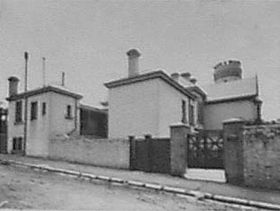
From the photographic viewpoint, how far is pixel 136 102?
12797 mm

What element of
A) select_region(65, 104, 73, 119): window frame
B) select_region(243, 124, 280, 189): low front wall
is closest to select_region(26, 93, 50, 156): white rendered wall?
select_region(65, 104, 73, 119): window frame

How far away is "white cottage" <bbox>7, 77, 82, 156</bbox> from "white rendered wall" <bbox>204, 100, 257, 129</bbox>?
7.09 m

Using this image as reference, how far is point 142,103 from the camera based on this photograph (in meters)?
12.6

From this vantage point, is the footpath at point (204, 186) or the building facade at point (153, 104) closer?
the footpath at point (204, 186)

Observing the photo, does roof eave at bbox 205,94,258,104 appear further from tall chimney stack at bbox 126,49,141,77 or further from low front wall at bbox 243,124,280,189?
low front wall at bbox 243,124,280,189

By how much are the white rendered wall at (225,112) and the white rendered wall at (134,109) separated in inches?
222

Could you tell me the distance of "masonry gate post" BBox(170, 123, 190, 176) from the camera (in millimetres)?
8555

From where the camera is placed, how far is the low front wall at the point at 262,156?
6.94m

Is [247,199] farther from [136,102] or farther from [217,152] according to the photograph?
[136,102]

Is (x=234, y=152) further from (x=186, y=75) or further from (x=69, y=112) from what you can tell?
(x=186, y=75)

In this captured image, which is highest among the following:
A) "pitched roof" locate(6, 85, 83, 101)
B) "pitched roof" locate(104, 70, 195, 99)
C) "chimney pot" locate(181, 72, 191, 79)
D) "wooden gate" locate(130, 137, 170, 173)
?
"chimney pot" locate(181, 72, 191, 79)

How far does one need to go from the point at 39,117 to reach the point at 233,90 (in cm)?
1032

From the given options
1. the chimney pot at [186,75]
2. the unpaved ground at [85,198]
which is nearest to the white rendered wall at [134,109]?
the unpaved ground at [85,198]

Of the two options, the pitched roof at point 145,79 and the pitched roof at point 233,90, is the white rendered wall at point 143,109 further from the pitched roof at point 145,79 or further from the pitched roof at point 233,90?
the pitched roof at point 233,90
